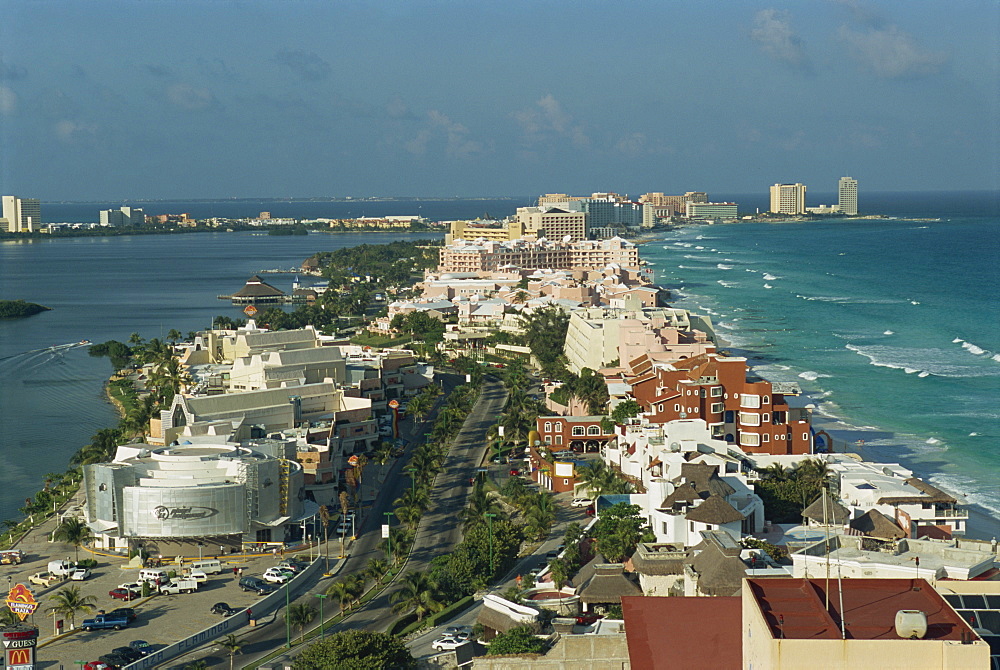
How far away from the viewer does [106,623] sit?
75.7 feet

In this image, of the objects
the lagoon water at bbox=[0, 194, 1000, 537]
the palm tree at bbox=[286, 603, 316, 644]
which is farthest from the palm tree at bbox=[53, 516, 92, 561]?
the palm tree at bbox=[286, 603, 316, 644]

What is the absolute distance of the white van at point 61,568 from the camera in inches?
1035

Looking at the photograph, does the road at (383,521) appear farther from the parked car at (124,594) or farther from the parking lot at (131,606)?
the parked car at (124,594)

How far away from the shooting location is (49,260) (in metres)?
133

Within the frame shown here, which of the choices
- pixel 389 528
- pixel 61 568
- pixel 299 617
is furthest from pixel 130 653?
pixel 389 528

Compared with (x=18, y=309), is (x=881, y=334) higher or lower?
higher

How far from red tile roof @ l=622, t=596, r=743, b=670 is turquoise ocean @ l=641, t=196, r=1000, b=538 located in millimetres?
14351

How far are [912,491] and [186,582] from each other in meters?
15.2

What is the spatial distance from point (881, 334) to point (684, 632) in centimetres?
4756

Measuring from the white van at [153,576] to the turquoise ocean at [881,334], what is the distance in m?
16.9

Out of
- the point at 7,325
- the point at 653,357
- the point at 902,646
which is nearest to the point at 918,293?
the point at 653,357

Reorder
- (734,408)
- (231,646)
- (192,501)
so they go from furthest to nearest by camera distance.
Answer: (734,408) → (192,501) → (231,646)

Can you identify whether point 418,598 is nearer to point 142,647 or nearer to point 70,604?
point 142,647

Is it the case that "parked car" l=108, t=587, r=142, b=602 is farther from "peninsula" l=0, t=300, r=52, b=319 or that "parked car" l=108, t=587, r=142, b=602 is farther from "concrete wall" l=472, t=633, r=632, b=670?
"peninsula" l=0, t=300, r=52, b=319
